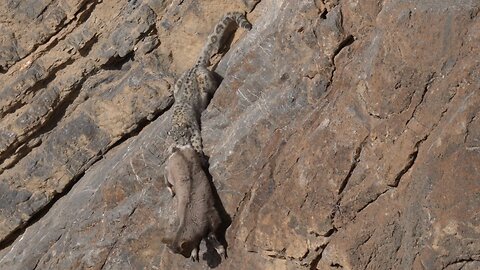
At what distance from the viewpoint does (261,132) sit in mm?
10164

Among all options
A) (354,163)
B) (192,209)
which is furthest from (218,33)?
(354,163)

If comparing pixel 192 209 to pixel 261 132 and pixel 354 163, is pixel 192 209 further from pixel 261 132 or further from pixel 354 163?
pixel 354 163

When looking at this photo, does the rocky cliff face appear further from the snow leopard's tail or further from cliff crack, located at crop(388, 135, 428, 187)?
the snow leopard's tail

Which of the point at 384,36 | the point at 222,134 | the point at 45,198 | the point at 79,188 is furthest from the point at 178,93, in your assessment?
the point at 384,36

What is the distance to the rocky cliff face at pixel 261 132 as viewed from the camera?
26.5 feet

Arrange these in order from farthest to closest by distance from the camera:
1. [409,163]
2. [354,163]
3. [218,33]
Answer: [218,33], [354,163], [409,163]

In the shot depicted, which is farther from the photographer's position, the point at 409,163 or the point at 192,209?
the point at 192,209

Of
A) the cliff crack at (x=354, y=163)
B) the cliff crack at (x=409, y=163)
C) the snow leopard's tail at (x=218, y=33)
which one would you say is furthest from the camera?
the snow leopard's tail at (x=218, y=33)

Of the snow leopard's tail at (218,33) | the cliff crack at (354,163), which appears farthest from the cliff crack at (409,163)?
the snow leopard's tail at (218,33)

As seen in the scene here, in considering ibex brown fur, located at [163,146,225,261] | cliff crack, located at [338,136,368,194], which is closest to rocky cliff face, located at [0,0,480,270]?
cliff crack, located at [338,136,368,194]

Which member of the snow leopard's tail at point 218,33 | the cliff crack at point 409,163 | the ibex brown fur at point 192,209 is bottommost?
the cliff crack at point 409,163

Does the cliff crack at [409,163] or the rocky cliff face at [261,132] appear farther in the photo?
the cliff crack at [409,163]

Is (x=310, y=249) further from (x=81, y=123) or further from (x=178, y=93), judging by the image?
(x=81, y=123)

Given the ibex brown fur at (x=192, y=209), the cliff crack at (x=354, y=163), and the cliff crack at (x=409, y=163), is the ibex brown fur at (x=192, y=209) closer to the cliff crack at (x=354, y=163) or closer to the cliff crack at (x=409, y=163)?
the cliff crack at (x=354, y=163)
